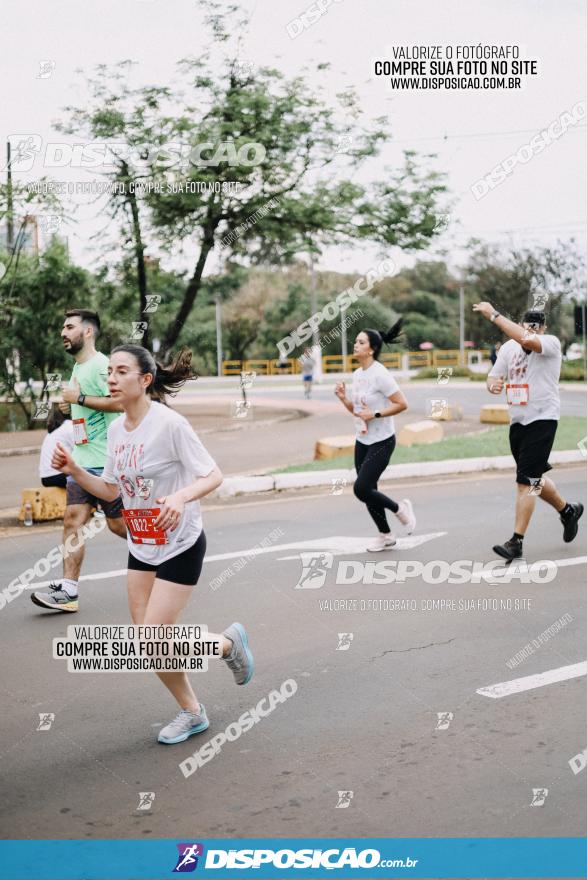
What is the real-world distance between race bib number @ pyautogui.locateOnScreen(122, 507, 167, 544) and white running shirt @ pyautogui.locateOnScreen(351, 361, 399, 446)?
13.2 feet

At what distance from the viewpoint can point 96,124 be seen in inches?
846

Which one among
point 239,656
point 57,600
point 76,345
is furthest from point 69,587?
point 239,656

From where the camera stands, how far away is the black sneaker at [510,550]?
8133 mm

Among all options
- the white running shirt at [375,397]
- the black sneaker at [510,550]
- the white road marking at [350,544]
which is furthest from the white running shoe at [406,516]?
the black sneaker at [510,550]

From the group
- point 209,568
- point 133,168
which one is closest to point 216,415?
point 133,168

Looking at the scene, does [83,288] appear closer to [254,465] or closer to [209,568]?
[254,465]

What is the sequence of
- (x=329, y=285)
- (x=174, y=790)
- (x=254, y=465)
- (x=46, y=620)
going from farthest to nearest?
(x=329, y=285) < (x=254, y=465) < (x=46, y=620) < (x=174, y=790)

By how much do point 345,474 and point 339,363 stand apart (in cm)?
5015

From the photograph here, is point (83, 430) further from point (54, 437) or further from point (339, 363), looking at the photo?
point (339, 363)

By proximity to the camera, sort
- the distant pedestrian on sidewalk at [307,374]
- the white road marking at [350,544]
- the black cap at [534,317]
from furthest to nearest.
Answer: the distant pedestrian on sidewalk at [307,374] < the white road marking at [350,544] < the black cap at [534,317]

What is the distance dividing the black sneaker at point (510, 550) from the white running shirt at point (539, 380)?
3.09 ft

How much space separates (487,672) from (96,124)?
18.3 m

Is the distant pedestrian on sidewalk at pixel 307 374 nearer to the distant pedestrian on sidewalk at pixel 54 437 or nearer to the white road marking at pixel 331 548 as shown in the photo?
the white road marking at pixel 331 548

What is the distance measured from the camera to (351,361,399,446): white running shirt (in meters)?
8.56
